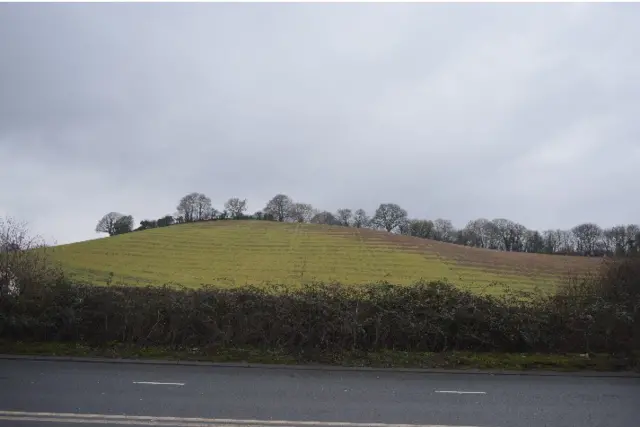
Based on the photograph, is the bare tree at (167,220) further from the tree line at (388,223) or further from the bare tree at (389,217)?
the bare tree at (389,217)

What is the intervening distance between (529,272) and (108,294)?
2864 cm

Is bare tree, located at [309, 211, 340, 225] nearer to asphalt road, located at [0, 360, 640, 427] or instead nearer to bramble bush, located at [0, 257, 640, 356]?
bramble bush, located at [0, 257, 640, 356]

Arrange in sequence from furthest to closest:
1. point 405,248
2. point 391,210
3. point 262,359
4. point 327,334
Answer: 1. point 391,210
2. point 405,248
3. point 327,334
4. point 262,359

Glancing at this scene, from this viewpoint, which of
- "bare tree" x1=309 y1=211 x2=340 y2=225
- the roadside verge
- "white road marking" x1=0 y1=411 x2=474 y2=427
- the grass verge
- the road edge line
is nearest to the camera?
"white road marking" x1=0 y1=411 x2=474 y2=427

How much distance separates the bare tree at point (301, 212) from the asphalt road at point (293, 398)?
8776 cm

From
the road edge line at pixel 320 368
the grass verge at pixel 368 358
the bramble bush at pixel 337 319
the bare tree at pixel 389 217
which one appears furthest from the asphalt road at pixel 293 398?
the bare tree at pixel 389 217

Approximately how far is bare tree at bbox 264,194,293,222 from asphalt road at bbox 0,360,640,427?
88060 millimetres

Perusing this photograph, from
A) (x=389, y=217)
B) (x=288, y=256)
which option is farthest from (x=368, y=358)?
(x=389, y=217)

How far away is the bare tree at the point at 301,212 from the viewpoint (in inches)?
3878

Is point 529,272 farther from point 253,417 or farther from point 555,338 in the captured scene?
point 253,417

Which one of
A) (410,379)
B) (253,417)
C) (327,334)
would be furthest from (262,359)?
(253,417)

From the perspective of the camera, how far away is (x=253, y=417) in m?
6.81

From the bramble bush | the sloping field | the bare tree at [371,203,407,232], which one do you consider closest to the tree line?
the bare tree at [371,203,407,232]

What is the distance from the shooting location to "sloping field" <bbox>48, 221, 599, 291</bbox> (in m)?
37.1
